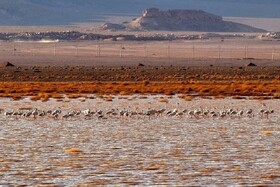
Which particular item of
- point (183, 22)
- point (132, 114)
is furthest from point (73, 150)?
point (183, 22)

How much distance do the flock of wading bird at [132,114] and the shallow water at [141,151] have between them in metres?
0.62

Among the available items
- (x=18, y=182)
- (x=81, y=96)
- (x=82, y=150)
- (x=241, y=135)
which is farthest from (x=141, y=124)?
(x=81, y=96)

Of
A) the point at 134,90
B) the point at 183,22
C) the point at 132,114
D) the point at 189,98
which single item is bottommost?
the point at 183,22

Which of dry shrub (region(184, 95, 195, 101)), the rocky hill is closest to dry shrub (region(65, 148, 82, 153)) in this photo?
dry shrub (region(184, 95, 195, 101))

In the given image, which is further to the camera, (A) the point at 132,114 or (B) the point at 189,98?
(B) the point at 189,98

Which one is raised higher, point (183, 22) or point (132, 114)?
point (132, 114)

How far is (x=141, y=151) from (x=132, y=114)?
26.7 feet

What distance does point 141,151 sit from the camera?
700 inches

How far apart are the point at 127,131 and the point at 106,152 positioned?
11.9 ft

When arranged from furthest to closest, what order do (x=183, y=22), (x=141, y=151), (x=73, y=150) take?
(x=183, y=22), (x=73, y=150), (x=141, y=151)

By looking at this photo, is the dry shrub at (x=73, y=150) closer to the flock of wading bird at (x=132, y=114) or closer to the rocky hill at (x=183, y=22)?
the flock of wading bird at (x=132, y=114)

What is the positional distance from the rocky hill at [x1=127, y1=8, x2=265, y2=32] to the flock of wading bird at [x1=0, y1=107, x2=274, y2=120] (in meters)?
139

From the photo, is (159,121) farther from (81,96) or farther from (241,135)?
(81,96)

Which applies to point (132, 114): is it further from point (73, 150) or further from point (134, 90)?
point (134, 90)
